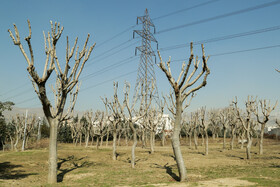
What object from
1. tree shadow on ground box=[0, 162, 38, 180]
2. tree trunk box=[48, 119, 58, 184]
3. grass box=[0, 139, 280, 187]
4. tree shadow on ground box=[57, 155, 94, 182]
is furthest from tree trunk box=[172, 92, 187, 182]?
tree shadow on ground box=[0, 162, 38, 180]

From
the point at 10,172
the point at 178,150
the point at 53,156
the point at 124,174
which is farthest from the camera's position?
the point at 10,172

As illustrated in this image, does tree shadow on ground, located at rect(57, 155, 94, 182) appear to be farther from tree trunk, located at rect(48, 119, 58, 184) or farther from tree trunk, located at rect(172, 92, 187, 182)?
tree trunk, located at rect(172, 92, 187, 182)

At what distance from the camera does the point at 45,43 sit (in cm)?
1255

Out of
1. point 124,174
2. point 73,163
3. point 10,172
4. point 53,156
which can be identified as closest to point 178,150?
point 124,174

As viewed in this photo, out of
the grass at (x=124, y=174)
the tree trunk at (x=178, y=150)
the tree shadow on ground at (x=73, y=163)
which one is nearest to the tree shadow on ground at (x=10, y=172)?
the grass at (x=124, y=174)

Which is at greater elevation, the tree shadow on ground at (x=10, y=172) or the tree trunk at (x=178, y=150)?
the tree trunk at (x=178, y=150)

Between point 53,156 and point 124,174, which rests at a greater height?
point 53,156

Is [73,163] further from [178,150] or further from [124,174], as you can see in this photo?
[178,150]

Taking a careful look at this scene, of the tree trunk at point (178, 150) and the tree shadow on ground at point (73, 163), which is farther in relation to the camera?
the tree shadow on ground at point (73, 163)

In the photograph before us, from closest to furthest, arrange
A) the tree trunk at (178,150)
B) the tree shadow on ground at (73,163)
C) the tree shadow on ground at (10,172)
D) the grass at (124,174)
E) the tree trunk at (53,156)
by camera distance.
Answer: the grass at (124,174), the tree trunk at (178,150), the tree trunk at (53,156), the tree shadow on ground at (10,172), the tree shadow on ground at (73,163)

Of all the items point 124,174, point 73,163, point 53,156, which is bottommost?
point 73,163

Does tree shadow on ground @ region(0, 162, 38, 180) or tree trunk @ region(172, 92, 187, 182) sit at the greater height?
tree trunk @ region(172, 92, 187, 182)

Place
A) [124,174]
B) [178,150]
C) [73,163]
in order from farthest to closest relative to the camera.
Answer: [73,163] < [124,174] < [178,150]

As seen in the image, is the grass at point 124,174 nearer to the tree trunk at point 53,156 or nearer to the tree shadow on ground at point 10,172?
the tree shadow on ground at point 10,172
